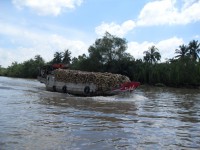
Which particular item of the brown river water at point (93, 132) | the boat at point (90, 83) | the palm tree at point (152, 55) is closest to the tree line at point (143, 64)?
the palm tree at point (152, 55)

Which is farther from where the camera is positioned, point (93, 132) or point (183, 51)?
point (183, 51)

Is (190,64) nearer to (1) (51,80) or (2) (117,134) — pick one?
(1) (51,80)

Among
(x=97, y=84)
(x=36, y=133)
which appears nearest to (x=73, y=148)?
(x=36, y=133)

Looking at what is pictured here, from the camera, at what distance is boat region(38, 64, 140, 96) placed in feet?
90.0

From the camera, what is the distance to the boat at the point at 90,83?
2744 centimetres

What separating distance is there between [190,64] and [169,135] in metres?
60.2

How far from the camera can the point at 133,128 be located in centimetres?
1178

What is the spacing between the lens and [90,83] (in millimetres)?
29047

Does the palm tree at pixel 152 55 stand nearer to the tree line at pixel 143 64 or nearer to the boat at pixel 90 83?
the tree line at pixel 143 64

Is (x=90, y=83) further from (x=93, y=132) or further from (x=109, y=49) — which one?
(x=109, y=49)

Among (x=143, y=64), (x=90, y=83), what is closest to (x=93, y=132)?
(x=90, y=83)

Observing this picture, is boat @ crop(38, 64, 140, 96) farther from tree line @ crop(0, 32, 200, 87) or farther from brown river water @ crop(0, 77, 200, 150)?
tree line @ crop(0, 32, 200, 87)

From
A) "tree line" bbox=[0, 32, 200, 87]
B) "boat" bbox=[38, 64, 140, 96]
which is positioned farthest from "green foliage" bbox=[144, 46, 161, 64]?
"boat" bbox=[38, 64, 140, 96]

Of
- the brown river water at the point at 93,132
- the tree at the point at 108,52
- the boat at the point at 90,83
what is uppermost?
the tree at the point at 108,52
